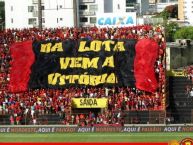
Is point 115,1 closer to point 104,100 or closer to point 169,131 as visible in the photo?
point 104,100

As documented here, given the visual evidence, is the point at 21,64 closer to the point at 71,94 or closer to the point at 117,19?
the point at 71,94

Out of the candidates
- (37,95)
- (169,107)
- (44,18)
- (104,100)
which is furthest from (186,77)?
(44,18)

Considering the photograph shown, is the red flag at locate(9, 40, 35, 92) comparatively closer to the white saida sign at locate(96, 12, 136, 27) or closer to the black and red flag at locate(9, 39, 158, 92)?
the black and red flag at locate(9, 39, 158, 92)

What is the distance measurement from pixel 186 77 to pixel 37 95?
32.5ft

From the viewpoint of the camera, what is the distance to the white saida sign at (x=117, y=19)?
50.8 meters

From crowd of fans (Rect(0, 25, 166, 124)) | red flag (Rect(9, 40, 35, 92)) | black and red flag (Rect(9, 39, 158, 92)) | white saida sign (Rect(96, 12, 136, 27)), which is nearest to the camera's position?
crowd of fans (Rect(0, 25, 166, 124))

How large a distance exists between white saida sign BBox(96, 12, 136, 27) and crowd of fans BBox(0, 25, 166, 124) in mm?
4688

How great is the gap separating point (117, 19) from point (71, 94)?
12.0 metres

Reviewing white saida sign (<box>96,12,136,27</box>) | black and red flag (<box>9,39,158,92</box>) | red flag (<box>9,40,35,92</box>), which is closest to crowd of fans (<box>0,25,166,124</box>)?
red flag (<box>9,40,35,92</box>)

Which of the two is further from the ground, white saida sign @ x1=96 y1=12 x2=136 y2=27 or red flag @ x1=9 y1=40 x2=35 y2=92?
white saida sign @ x1=96 y1=12 x2=136 y2=27

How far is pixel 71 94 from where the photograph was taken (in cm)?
4138

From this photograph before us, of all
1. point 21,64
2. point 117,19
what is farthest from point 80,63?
point 117,19

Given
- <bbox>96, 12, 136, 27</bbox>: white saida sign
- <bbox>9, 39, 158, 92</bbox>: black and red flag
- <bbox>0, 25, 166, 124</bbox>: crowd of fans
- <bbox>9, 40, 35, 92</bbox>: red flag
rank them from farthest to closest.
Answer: <bbox>96, 12, 136, 27</bbox>: white saida sign → <bbox>9, 40, 35, 92</bbox>: red flag → <bbox>9, 39, 158, 92</bbox>: black and red flag → <bbox>0, 25, 166, 124</bbox>: crowd of fans

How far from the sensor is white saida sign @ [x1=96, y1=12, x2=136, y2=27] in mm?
50781
